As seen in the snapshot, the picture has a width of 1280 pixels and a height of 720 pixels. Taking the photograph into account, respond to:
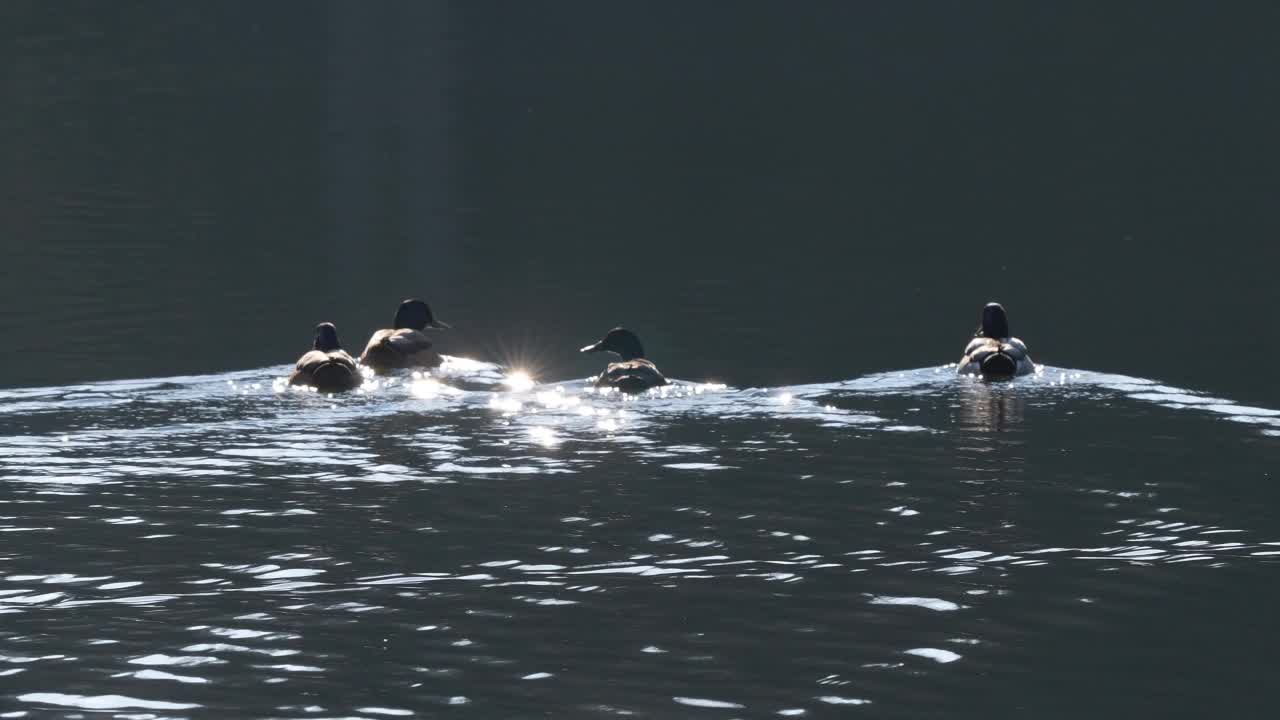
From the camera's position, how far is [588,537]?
18891mm

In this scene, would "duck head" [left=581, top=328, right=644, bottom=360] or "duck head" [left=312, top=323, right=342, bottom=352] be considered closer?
"duck head" [left=581, top=328, right=644, bottom=360]

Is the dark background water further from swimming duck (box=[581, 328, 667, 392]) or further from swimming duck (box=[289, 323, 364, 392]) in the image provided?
swimming duck (box=[289, 323, 364, 392])

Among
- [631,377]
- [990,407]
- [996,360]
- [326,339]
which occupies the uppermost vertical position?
[326,339]

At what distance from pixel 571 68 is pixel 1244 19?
40.6 m

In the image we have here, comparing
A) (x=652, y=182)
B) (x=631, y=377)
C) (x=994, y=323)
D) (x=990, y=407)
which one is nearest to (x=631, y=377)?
(x=631, y=377)

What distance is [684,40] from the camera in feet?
383

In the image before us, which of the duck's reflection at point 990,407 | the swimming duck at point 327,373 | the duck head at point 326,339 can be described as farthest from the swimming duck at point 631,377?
the duck head at point 326,339

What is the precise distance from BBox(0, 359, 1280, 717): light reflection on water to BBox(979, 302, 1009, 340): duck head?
3.51 metres

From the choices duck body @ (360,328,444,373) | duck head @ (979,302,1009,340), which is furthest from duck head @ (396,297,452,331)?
duck head @ (979,302,1009,340)

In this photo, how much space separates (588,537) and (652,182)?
5767cm

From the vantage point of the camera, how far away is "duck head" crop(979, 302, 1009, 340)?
104ft

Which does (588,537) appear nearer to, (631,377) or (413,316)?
(631,377)

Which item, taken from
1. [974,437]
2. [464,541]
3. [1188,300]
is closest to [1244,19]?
[1188,300]

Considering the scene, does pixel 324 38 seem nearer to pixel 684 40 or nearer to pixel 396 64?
pixel 396 64
